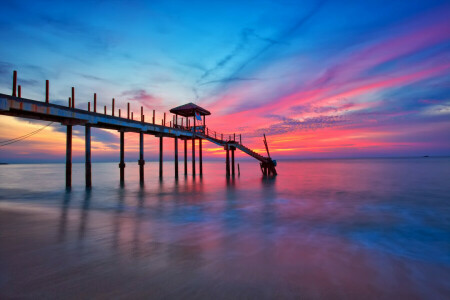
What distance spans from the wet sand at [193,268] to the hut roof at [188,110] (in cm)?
2052

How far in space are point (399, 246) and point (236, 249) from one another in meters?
4.74

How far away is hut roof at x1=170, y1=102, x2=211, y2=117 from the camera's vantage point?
27.4m

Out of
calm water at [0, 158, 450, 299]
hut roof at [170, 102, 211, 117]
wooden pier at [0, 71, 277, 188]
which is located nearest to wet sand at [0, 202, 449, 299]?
calm water at [0, 158, 450, 299]

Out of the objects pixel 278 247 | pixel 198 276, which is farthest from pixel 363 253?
pixel 198 276

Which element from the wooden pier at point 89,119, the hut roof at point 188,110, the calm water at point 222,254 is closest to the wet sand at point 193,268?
the calm water at point 222,254

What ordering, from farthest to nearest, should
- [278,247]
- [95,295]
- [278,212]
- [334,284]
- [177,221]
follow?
[278,212] < [177,221] < [278,247] < [334,284] < [95,295]

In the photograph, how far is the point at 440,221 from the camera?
10.5 metres

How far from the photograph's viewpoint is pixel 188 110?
2772 cm

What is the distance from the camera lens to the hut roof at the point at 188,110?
27.4 metres

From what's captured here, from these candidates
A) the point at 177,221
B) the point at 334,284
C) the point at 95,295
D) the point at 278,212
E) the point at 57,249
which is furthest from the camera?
the point at 278,212

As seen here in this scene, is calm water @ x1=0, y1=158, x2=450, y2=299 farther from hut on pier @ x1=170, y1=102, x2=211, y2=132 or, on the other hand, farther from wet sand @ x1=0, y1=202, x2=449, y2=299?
hut on pier @ x1=170, y1=102, x2=211, y2=132

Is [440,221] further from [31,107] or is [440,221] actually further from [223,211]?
[31,107]

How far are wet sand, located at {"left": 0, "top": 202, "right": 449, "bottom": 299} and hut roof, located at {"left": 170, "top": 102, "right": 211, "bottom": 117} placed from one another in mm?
20517

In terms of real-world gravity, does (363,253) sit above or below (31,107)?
below
